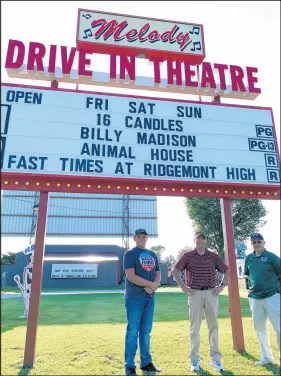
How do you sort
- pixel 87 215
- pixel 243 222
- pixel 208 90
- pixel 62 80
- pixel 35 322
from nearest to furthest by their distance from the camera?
pixel 35 322, pixel 62 80, pixel 208 90, pixel 243 222, pixel 87 215

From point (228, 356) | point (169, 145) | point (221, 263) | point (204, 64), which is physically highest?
point (204, 64)

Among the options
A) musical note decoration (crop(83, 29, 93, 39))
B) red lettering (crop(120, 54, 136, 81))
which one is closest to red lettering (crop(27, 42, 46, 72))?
musical note decoration (crop(83, 29, 93, 39))

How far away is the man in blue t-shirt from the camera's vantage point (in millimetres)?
4480

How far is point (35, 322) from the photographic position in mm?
5230

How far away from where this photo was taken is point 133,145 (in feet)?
20.7

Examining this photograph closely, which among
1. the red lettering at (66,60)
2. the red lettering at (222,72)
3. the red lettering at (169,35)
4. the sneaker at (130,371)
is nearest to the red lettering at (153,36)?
the red lettering at (169,35)

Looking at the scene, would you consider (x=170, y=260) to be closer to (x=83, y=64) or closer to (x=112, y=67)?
(x=112, y=67)

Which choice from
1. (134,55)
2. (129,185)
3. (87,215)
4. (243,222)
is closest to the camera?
(129,185)

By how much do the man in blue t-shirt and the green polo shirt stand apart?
1724mm

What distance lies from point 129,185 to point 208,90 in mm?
3651

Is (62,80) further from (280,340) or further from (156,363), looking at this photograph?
(280,340)

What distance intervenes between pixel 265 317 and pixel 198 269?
4.62 ft

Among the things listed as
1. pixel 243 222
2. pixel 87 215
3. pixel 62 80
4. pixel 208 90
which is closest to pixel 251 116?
pixel 208 90

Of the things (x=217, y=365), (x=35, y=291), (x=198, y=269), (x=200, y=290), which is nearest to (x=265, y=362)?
(x=217, y=365)
